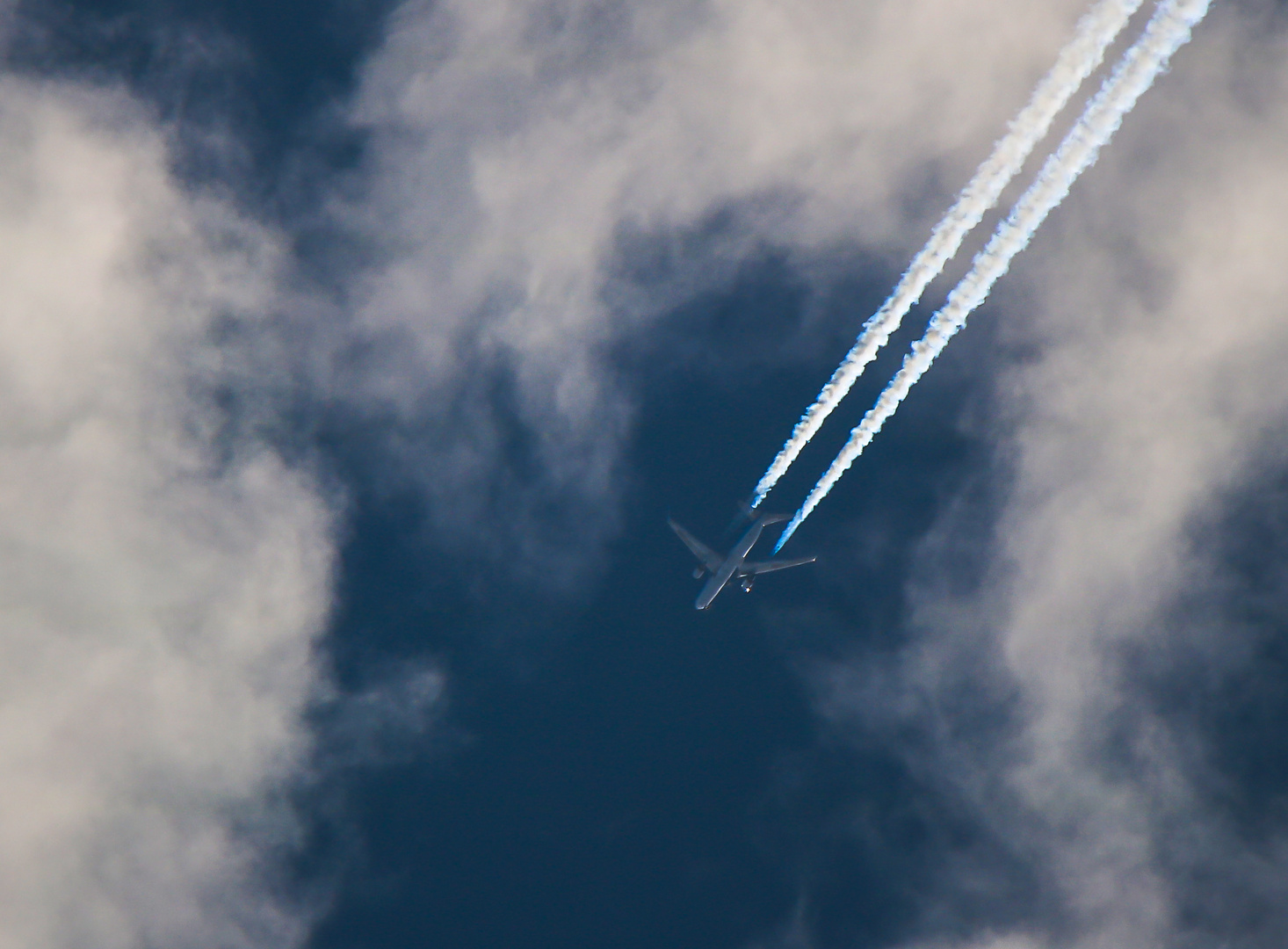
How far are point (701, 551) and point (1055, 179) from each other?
46410mm

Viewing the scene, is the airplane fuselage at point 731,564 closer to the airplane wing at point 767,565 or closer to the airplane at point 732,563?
the airplane at point 732,563

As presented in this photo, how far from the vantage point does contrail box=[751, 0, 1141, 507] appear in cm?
4228

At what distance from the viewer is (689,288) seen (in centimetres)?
9469

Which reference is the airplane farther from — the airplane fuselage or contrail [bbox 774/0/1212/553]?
contrail [bbox 774/0/1212/553]

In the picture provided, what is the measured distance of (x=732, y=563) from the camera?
83.6m

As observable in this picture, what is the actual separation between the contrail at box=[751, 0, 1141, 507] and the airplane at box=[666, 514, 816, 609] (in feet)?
66.2

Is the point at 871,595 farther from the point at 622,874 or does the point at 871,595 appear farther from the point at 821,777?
the point at 622,874

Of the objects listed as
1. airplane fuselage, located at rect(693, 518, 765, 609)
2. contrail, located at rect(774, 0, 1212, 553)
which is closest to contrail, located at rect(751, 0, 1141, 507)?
contrail, located at rect(774, 0, 1212, 553)

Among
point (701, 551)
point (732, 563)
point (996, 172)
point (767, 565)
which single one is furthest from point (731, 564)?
point (996, 172)

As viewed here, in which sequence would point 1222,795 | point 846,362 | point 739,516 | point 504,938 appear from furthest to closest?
point 1222,795, point 504,938, point 739,516, point 846,362

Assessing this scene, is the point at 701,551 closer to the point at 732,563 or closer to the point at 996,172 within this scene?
the point at 732,563

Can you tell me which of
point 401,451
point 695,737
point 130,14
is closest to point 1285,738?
point 695,737

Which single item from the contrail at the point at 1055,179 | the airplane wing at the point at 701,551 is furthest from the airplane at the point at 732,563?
the contrail at the point at 1055,179

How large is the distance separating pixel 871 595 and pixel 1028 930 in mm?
36452
